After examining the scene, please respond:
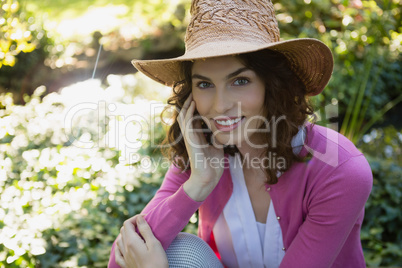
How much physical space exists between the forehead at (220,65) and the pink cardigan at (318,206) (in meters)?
0.45

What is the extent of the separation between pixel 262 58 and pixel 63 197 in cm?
189

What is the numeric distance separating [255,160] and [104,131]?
7.37ft

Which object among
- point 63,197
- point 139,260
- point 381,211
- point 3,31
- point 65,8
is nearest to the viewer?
point 139,260

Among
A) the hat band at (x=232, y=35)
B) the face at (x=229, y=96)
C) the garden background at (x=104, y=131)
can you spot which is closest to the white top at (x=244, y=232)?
the face at (x=229, y=96)

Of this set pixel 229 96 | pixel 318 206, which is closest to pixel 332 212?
pixel 318 206

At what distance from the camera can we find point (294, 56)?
5.38 ft

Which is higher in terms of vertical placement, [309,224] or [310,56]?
[310,56]

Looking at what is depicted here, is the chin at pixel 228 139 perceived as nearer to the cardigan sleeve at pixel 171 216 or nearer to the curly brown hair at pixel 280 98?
the curly brown hair at pixel 280 98

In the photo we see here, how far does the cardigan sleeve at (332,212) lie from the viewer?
1.47m

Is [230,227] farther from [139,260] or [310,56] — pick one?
[310,56]

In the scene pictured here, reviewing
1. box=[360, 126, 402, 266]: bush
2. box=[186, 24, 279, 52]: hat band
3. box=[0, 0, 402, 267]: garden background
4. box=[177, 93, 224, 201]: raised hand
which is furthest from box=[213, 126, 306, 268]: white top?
box=[360, 126, 402, 266]: bush

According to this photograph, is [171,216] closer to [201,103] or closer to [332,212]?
[201,103]

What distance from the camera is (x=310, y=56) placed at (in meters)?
1.60

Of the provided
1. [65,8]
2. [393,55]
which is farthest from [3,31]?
[65,8]
